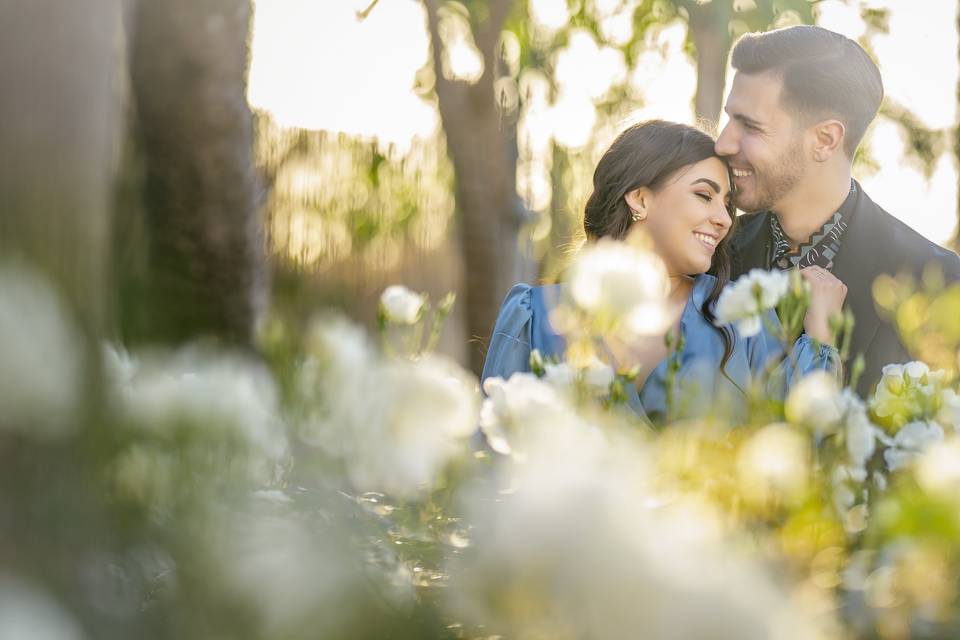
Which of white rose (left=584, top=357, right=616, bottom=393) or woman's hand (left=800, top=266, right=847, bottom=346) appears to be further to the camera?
woman's hand (left=800, top=266, right=847, bottom=346)

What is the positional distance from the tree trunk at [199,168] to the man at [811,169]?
6.99 feet

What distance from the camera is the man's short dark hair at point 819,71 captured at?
3.52 meters

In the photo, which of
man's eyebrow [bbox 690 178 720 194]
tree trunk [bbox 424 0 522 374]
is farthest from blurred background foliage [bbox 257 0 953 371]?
man's eyebrow [bbox 690 178 720 194]

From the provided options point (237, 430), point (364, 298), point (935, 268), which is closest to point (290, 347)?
point (237, 430)

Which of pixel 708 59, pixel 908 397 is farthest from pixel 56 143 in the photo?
pixel 708 59

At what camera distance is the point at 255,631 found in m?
0.49

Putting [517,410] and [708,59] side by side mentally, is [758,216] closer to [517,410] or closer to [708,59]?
[517,410]

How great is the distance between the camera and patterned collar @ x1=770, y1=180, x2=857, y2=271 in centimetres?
346

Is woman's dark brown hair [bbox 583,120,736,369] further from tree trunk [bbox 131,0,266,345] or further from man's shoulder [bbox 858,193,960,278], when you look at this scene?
tree trunk [bbox 131,0,266,345]

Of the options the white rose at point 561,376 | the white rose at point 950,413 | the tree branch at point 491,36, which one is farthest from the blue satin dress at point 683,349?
the tree branch at point 491,36

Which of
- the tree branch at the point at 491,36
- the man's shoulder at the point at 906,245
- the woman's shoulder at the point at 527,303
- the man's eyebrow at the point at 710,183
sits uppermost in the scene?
the tree branch at the point at 491,36

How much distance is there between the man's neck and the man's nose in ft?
1.18

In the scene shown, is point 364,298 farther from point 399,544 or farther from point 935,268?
point 399,544

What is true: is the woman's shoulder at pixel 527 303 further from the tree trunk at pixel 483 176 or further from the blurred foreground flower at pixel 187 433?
the tree trunk at pixel 483 176
